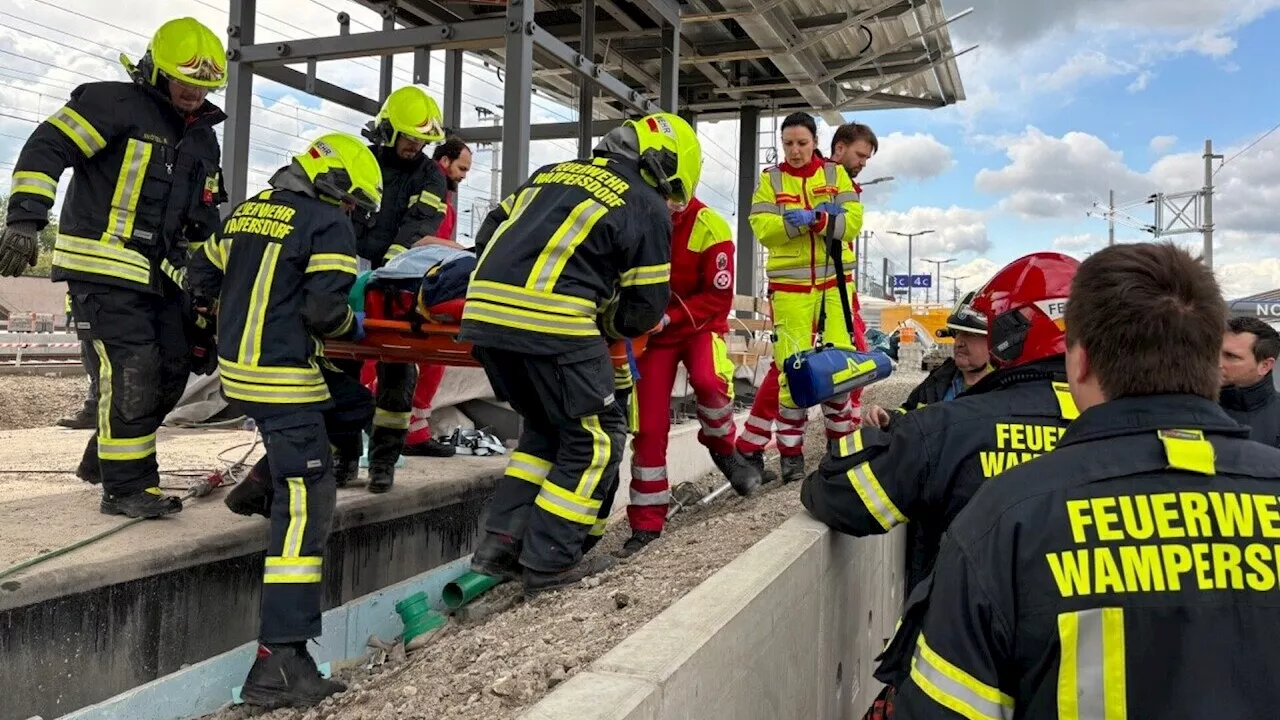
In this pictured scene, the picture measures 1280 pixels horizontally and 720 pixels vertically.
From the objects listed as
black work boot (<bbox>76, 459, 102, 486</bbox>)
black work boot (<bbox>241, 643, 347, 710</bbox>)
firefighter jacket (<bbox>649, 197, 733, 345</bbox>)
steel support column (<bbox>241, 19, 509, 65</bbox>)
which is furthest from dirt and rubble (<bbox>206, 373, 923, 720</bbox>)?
steel support column (<bbox>241, 19, 509, 65</bbox>)

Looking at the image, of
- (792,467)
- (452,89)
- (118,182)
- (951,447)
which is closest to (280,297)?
(118,182)

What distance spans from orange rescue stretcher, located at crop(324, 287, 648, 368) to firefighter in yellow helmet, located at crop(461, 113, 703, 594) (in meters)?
0.28

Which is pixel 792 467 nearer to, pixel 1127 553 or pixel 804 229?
pixel 804 229

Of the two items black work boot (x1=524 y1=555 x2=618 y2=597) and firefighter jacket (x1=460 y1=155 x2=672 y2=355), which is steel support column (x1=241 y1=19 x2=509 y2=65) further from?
black work boot (x1=524 y1=555 x2=618 y2=597)

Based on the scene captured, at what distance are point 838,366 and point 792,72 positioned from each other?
697 cm

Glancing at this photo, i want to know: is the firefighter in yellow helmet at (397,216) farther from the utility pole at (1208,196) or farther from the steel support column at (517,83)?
the utility pole at (1208,196)

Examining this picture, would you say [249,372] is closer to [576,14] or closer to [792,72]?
[576,14]

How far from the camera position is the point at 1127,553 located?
1.25 meters

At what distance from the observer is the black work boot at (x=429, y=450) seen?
607cm

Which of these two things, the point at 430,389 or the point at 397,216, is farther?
the point at 430,389

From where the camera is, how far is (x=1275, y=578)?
1240 mm

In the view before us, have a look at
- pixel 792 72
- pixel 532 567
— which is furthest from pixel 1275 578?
pixel 792 72

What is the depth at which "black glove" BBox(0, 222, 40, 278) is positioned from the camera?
3658 millimetres

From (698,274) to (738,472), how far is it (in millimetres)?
1174
